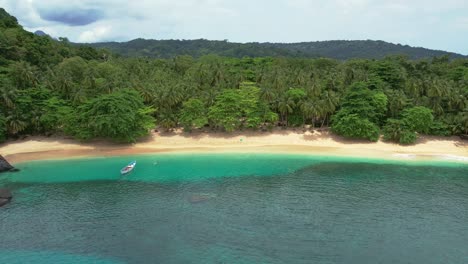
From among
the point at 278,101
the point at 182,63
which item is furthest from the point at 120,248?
the point at 182,63

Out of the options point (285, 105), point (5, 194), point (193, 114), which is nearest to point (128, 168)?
point (5, 194)

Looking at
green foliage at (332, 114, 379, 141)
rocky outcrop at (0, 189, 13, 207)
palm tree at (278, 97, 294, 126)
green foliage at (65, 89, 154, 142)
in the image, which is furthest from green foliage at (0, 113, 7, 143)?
green foliage at (332, 114, 379, 141)

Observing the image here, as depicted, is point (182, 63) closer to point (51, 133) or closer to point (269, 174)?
point (51, 133)

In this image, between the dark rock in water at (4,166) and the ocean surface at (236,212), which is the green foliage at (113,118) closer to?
the ocean surface at (236,212)

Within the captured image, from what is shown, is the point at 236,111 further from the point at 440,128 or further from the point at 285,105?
the point at 440,128

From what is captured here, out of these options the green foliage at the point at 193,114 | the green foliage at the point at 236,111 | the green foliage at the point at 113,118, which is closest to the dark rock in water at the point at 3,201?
the green foliage at the point at 113,118

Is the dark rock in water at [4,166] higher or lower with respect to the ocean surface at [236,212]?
higher
